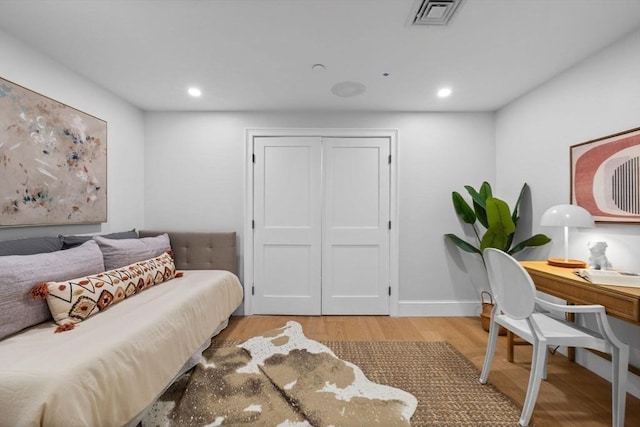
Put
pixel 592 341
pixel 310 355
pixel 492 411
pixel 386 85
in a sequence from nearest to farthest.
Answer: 1. pixel 592 341
2. pixel 492 411
3. pixel 310 355
4. pixel 386 85

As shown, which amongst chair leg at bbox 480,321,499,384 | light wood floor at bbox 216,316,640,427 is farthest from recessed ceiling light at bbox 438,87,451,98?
light wood floor at bbox 216,316,640,427

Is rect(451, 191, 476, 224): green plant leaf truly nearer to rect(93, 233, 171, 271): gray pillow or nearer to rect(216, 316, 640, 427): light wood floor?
rect(216, 316, 640, 427): light wood floor

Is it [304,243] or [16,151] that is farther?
[304,243]

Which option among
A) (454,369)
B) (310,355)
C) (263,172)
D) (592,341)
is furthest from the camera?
(263,172)

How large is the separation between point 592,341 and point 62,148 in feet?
12.4

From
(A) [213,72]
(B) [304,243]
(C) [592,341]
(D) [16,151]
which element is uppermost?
(A) [213,72]

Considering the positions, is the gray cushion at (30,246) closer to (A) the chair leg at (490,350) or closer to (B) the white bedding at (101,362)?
(B) the white bedding at (101,362)

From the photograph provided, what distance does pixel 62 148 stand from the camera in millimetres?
2119

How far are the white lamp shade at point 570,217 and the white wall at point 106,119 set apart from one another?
374 cm

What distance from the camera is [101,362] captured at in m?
1.21

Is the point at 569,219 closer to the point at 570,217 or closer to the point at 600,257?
the point at 570,217

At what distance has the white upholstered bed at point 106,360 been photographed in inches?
40.6

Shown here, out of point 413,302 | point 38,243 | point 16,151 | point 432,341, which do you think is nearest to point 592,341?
point 432,341

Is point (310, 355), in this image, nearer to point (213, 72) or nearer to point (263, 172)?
point (263, 172)
